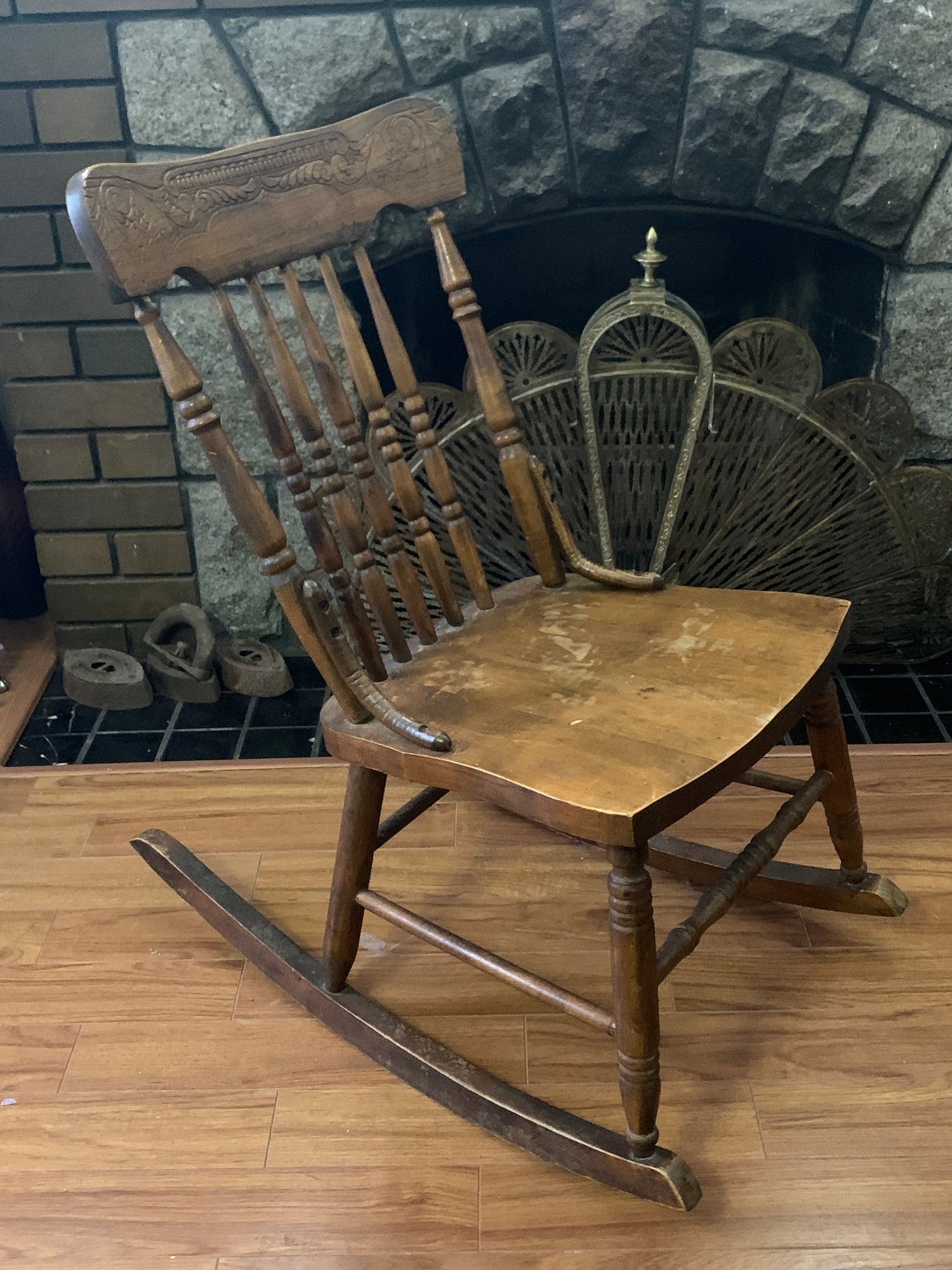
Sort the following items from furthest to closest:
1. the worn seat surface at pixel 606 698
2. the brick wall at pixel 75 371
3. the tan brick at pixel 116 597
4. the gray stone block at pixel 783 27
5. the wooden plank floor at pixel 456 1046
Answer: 1. the tan brick at pixel 116 597
2. the brick wall at pixel 75 371
3. the gray stone block at pixel 783 27
4. the wooden plank floor at pixel 456 1046
5. the worn seat surface at pixel 606 698

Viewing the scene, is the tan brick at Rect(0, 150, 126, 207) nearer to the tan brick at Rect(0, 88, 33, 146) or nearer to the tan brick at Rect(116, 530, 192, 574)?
the tan brick at Rect(0, 88, 33, 146)

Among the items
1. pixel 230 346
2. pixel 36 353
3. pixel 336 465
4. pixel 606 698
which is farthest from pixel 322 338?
pixel 36 353

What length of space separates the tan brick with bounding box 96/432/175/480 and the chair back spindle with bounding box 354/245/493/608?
2.53 ft

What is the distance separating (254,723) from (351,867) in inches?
28.8

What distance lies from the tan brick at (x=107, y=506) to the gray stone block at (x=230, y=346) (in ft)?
0.46

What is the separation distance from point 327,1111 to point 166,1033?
24 centimetres

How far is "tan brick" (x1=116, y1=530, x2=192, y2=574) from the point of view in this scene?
201cm

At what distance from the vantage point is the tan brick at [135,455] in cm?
193

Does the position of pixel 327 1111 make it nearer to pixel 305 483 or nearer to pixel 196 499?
pixel 305 483

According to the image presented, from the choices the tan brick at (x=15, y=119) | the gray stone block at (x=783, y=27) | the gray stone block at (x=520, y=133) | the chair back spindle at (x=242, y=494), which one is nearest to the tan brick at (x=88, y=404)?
the tan brick at (x=15, y=119)

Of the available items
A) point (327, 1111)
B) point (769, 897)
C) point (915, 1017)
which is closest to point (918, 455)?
point (769, 897)

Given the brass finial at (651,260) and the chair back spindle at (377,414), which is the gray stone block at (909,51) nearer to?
the brass finial at (651,260)

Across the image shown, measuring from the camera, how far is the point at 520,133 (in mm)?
1678

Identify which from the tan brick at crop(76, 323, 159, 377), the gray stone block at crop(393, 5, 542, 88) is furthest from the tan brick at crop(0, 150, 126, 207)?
the gray stone block at crop(393, 5, 542, 88)
